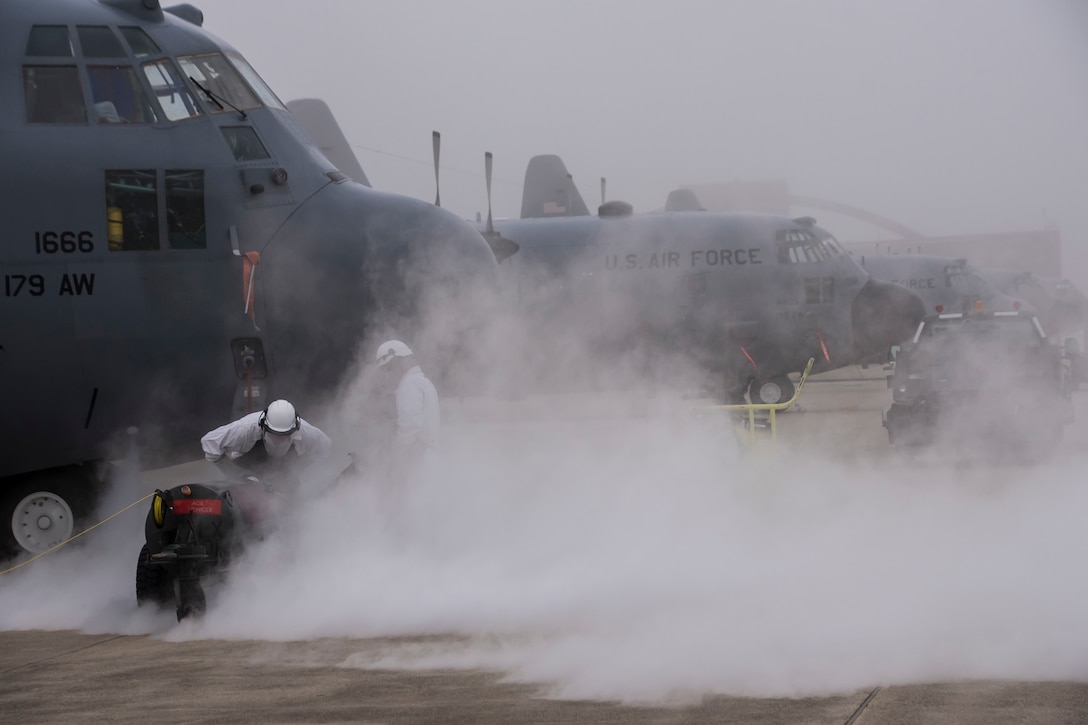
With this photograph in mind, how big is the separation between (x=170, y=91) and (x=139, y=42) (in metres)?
0.52

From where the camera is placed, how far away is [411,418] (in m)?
9.93

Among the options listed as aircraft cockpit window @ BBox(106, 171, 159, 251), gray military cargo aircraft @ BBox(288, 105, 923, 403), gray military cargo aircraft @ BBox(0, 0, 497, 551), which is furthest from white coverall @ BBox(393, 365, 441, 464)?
gray military cargo aircraft @ BBox(288, 105, 923, 403)

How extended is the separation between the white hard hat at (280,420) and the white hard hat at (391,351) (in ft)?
4.11

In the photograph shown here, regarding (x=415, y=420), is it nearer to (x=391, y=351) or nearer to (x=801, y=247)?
(x=391, y=351)

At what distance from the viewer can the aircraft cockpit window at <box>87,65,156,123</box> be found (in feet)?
35.9

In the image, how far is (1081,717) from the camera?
5203 millimetres

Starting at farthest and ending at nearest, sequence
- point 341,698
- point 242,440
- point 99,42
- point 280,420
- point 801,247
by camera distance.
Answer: point 801,247, point 99,42, point 242,440, point 280,420, point 341,698

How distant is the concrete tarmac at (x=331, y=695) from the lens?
5496mm

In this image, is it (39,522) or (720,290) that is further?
(720,290)

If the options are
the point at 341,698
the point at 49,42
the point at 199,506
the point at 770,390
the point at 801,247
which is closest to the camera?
the point at 341,698

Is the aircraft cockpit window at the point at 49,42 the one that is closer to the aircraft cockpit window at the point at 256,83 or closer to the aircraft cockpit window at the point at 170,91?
the aircraft cockpit window at the point at 170,91

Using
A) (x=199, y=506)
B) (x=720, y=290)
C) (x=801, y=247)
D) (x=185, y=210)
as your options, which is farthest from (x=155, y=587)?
(x=801, y=247)

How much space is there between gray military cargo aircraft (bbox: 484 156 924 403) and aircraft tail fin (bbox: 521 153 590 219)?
639 cm

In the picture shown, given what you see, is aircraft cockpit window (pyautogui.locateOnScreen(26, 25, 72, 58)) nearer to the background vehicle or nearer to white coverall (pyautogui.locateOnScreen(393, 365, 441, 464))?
white coverall (pyautogui.locateOnScreen(393, 365, 441, 464))
